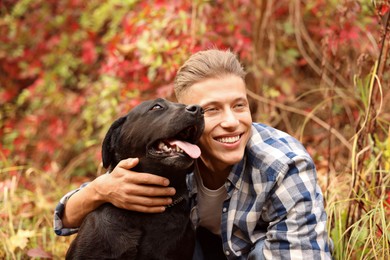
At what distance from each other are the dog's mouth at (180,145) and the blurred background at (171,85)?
96 cm

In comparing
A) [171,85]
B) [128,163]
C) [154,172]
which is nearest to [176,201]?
[154,172]

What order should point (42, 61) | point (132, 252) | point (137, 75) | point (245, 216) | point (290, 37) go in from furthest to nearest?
1. point (42, 61)
2. point (290, 37)
3. point (137, 75)
4. point (245, 216)
5. point (132, 252)

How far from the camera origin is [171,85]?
4.32 meters

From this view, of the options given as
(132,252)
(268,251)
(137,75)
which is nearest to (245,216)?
(268,251)

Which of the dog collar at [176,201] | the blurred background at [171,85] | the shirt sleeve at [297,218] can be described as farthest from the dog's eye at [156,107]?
the blurred background at [171,85]

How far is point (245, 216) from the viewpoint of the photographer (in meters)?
2.63

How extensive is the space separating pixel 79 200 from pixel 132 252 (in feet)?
1.57

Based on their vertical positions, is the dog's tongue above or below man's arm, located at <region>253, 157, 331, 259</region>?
above

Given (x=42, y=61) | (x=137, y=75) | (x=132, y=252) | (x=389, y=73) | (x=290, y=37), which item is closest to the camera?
(x=132, y=252)

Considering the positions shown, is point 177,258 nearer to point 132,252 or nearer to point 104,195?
point 132,252

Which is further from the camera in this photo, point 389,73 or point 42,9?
point 42,9

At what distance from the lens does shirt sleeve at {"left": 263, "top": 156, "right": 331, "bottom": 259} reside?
8.02ft

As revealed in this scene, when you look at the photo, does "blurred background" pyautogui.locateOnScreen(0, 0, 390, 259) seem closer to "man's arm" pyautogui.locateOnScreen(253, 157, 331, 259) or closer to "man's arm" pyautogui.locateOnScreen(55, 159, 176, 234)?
"man's arm" pyautogui.locateOnScreen(253, 157, 331, 259)

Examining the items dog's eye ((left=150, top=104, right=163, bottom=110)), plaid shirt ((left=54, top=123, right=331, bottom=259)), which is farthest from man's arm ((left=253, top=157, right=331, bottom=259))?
dog's eye ((left=150, top=104, right=163, bottom=110))
